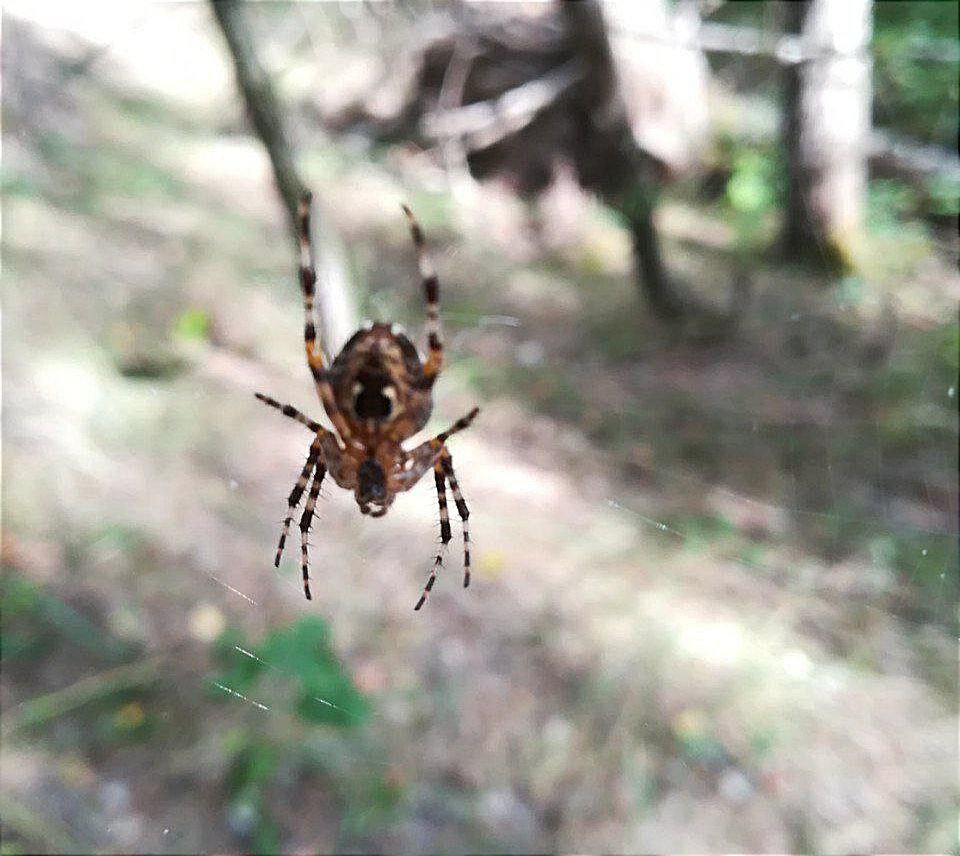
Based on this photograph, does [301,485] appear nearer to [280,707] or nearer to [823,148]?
[280,707]

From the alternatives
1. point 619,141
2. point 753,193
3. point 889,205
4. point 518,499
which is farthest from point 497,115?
point 518,499

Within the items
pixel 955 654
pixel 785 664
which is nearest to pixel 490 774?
pixel 785 664

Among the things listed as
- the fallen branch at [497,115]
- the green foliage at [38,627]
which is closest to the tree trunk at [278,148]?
the green foliage at [38,627]

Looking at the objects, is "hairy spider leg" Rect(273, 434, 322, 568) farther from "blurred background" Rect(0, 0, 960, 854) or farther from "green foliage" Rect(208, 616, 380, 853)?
"green foliage" Rect(208, 616, 380, 853)

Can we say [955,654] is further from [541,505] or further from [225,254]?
[225,254]

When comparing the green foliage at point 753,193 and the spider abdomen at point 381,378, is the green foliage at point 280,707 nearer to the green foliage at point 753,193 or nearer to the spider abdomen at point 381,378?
the spider abdomen at point 381,378

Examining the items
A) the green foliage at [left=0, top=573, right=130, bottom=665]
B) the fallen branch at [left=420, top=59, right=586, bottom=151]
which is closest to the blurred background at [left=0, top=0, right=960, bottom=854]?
the green foliage at [left=0, top=573, right=130, bottom=665]

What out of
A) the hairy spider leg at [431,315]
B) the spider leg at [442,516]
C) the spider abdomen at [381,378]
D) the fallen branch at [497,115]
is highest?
the hairy spider leg at [431,315]

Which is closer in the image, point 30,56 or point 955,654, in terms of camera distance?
point 955,654
